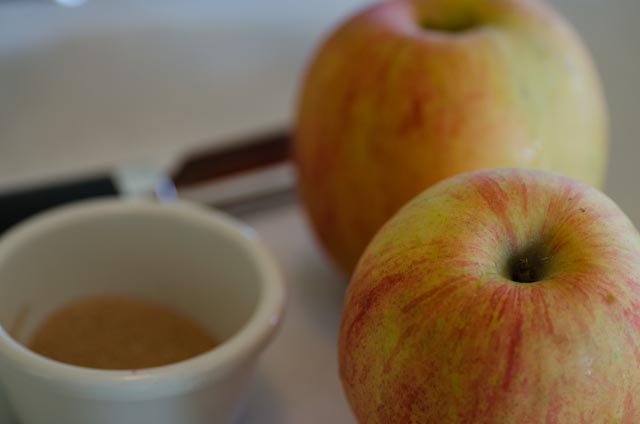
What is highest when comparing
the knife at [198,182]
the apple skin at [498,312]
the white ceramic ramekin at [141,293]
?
the apple skin at [498,312]

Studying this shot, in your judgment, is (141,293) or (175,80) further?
(175,80)

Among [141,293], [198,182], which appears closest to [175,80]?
[198,182]

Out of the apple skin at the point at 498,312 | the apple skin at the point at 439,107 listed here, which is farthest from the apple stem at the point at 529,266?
the apple skin at the point at 439,107

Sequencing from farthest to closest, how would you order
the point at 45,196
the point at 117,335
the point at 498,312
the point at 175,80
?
the point at 175,80
the point at 45,196
the point at 117,335
the point at 498,312

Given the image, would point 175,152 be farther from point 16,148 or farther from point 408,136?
point 408,136

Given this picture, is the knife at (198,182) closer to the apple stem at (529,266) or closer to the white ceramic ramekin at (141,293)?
the white ceramic ramekin at (141,293)

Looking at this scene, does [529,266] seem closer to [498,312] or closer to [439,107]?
[498,312]

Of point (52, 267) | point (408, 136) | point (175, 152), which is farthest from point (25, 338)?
point (175, 152)
